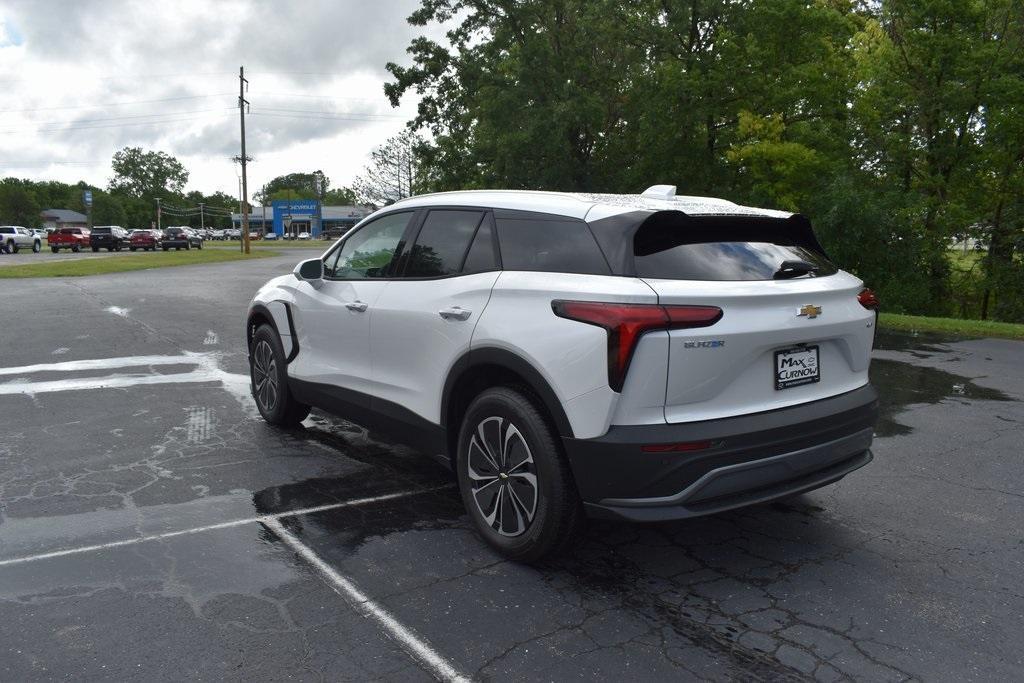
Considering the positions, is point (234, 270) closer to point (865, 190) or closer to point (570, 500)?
point (865, 190)

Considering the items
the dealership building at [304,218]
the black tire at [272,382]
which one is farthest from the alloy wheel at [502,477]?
the dealership building at [304,218]

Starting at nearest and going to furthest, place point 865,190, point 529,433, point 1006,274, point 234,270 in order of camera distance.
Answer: point 529,433 → point 865,190 → point 1006,274 → point 234,270

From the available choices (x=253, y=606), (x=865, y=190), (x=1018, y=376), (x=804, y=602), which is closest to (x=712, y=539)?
(x=804, y=602)

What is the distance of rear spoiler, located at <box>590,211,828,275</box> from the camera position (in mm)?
3469

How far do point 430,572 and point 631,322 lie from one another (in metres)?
1.53

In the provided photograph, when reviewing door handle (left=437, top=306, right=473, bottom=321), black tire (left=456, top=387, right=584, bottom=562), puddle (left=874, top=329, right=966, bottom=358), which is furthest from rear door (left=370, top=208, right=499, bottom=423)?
puddle (left=874, top=329, right=966, bottom=358)

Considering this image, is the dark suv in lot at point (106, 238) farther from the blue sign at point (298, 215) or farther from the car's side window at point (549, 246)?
the blue sign at point (298, 215)

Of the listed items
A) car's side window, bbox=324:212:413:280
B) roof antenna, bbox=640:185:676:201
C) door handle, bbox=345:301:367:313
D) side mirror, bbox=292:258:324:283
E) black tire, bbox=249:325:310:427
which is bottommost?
black tire, bbox=249:325:310:427

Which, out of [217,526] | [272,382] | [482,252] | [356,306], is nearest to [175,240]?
[272,382]

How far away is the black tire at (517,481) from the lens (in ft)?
11.4

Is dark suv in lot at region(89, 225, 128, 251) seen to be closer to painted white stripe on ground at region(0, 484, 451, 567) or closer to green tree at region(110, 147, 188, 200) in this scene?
painted white stripe on ground at region(0, 484, 451, 567)

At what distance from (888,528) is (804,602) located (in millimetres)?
1149

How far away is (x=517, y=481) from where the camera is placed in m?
3.68

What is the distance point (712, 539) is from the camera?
13.3 ft
